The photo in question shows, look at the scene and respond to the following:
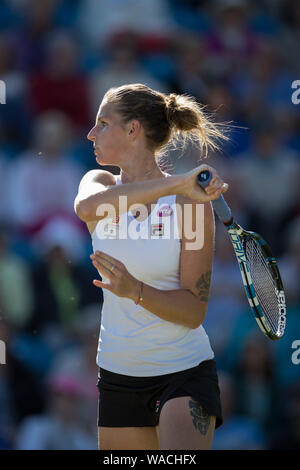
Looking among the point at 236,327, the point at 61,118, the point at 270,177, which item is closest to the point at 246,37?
the point at 270,177

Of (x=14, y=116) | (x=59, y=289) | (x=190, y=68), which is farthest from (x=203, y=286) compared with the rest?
(x=190, y=68)

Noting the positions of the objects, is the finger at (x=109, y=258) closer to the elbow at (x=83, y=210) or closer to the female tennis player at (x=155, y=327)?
the female tennis player at (x=155, y=327)

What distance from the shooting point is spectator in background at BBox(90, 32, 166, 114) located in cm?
669

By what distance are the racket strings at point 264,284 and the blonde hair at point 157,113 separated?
47 cm

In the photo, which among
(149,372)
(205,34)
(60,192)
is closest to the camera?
(149,372)

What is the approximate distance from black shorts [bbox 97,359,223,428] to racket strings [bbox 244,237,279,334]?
43 centimetres

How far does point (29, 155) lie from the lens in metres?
6.27

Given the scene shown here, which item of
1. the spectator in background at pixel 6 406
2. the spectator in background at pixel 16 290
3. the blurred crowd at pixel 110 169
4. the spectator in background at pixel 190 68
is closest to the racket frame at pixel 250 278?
the blurred crowd at pixel 110 169

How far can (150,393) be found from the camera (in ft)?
10.2

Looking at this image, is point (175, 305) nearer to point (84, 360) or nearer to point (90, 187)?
point (90, 187)

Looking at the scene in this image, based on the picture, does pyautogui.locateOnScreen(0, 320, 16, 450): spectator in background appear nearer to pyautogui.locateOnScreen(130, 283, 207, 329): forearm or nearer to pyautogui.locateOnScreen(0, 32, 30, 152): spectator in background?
pyautogui.locateOnScreen(0, 32, 30, 152): spectator in background

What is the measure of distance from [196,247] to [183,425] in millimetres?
641
